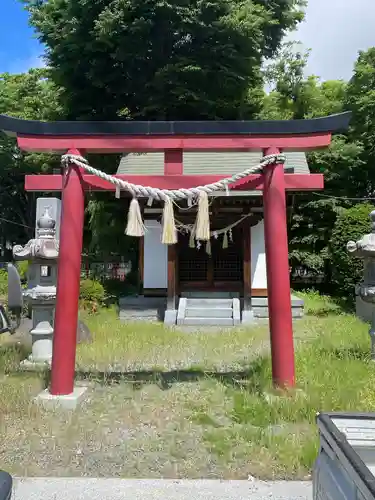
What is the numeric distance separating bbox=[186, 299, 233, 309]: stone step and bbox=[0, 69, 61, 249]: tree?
10.1m

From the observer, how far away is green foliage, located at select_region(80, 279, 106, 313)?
13680 mm

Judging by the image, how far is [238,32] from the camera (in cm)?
1545

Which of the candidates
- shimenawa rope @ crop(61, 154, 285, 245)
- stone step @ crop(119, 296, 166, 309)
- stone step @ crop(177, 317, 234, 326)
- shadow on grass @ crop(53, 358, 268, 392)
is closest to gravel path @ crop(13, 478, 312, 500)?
shadow on grass @ crop(53, 358, 268, 392)

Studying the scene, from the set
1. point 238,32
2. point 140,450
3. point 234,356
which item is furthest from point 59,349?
point 238,32

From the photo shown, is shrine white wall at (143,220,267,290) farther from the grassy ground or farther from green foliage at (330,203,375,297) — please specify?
the grassy ground

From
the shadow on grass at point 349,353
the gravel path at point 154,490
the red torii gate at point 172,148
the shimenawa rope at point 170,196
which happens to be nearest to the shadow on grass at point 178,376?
the red torii gate at point 172,148

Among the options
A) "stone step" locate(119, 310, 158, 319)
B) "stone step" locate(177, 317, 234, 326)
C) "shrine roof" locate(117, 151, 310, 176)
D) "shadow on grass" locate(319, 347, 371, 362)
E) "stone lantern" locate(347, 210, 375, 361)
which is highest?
"shrine roof" locate(117, 151, 310, 176)

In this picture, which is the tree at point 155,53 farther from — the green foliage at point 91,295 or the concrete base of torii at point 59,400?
the concrete base of torii at point 59,400

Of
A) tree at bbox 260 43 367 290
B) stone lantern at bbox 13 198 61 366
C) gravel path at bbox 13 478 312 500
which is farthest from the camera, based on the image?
tree at bbox 260 43 367 290

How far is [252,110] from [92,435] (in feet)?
51.9

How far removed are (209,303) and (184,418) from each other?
368 inches

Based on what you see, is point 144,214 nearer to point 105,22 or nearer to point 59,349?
point 105,22

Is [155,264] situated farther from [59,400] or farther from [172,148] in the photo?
[59,400]

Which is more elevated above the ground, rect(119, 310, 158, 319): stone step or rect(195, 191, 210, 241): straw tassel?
rect(195, 191, 210, 241): straw tassel
